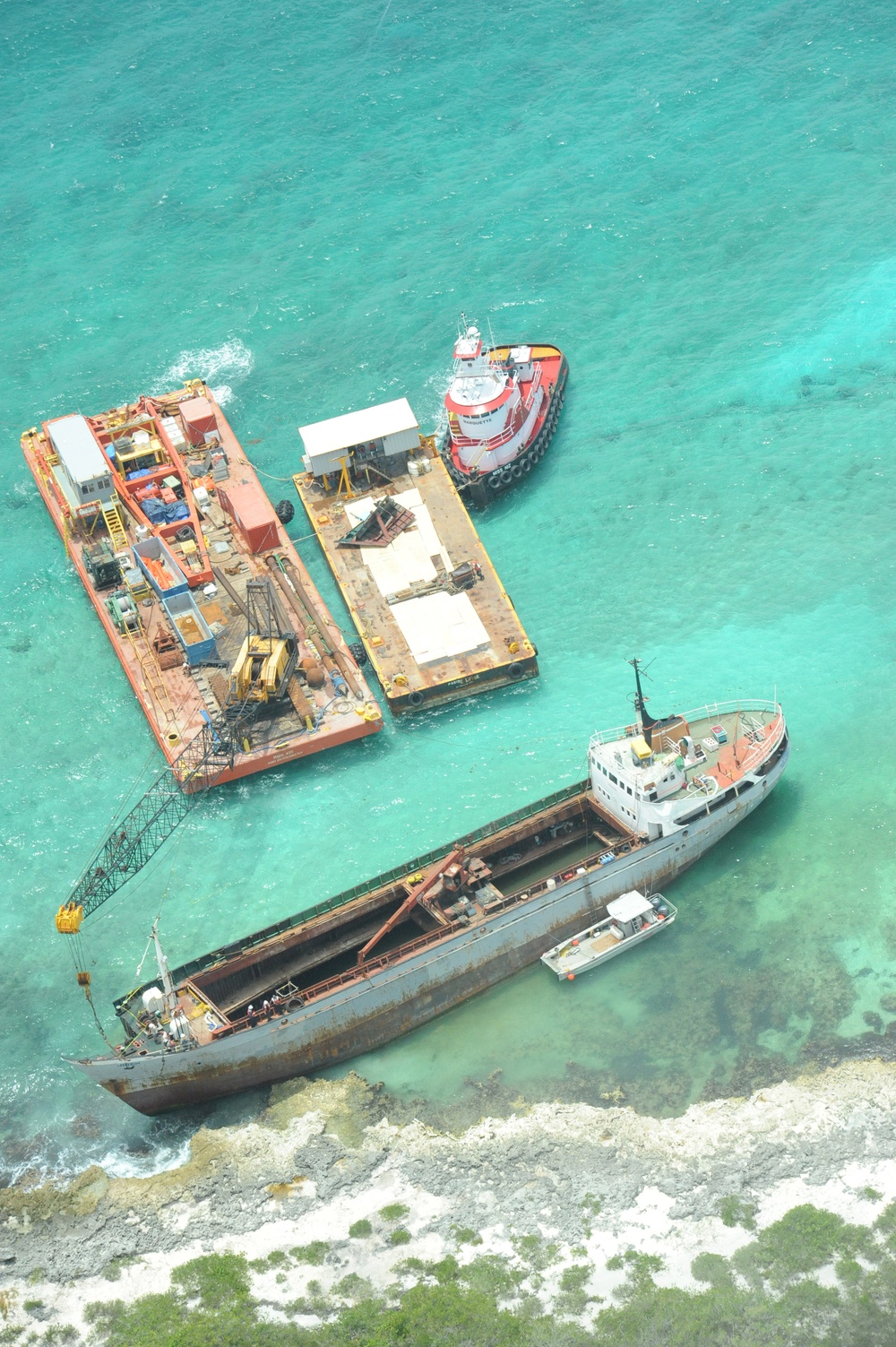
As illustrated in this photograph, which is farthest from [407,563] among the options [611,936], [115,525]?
[611,936]

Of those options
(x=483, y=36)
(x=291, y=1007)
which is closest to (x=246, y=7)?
(x=483, y=36)

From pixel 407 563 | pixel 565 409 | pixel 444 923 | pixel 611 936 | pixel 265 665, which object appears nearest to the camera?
pixel 444 923

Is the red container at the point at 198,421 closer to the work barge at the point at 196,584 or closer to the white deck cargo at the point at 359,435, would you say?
the work barge at the point at 196,584

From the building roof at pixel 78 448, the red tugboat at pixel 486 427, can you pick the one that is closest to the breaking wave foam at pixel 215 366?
the building roof at pixel 78 448

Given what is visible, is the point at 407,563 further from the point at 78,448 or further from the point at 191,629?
the point at 78,448

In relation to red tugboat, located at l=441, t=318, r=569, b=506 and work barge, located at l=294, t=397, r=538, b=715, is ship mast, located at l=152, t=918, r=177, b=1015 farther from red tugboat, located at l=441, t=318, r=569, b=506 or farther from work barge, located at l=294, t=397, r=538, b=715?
red tugboat, located at l=441, t=318, r=569, b=506
